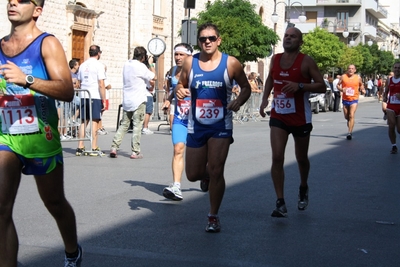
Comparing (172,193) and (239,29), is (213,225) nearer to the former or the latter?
(172,193)

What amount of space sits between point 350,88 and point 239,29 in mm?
14538

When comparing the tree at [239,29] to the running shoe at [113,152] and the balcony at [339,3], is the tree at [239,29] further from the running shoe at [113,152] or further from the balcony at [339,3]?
the balcony at [339,3]

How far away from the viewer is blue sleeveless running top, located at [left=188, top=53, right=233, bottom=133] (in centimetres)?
691

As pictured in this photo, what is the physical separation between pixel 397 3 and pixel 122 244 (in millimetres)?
124515

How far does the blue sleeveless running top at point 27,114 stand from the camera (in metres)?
4.67

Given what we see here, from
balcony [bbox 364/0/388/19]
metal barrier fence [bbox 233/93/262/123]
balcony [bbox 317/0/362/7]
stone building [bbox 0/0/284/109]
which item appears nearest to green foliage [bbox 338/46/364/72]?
balcony [bbox 317/0/362/7]

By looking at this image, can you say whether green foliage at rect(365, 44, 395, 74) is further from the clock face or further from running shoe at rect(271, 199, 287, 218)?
running shoe at rect(271, 199, 287, 218)

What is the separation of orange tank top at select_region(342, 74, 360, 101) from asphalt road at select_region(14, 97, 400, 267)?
5161 millimetres

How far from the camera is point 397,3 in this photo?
124 m

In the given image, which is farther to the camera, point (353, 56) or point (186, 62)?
point (353, 56)

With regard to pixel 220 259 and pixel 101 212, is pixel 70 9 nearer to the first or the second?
pixel 101 212

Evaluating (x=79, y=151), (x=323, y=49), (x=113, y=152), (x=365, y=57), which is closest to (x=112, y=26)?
(x=79, y=151)

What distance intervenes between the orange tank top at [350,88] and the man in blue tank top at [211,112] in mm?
11403

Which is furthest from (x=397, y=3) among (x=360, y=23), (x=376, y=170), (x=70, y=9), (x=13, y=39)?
(x=13, y=39)
